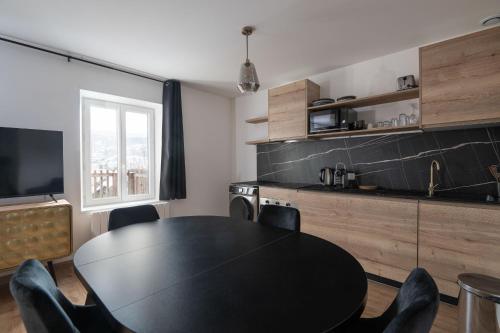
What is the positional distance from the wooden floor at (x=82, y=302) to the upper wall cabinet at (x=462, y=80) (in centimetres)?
161

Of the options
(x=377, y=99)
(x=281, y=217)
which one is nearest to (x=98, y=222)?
(x=281, y=217)

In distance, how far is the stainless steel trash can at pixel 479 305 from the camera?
1.52m

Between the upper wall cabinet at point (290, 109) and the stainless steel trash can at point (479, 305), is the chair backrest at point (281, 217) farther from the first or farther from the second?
the upper wall cabinet at point (290, 109)

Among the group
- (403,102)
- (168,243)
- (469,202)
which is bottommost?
(168,243)

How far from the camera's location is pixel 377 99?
8.92 feet

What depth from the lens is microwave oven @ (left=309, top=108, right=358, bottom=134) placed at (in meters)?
2.88

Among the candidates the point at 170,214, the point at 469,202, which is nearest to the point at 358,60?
the point at 469,202

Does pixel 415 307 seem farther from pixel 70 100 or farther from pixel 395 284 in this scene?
pixel 70 100

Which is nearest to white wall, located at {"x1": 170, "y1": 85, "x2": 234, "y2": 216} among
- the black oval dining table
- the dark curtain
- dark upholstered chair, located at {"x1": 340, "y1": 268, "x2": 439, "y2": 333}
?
the dark curtain

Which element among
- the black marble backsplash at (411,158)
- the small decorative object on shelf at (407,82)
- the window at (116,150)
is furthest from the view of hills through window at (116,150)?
the small decorative object on shelf at (407,82)

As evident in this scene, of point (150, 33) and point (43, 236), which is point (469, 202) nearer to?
point (150, 33)

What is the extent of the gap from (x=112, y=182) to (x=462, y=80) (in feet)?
13.6

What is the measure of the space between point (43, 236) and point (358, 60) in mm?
3888

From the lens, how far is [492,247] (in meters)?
1.88
